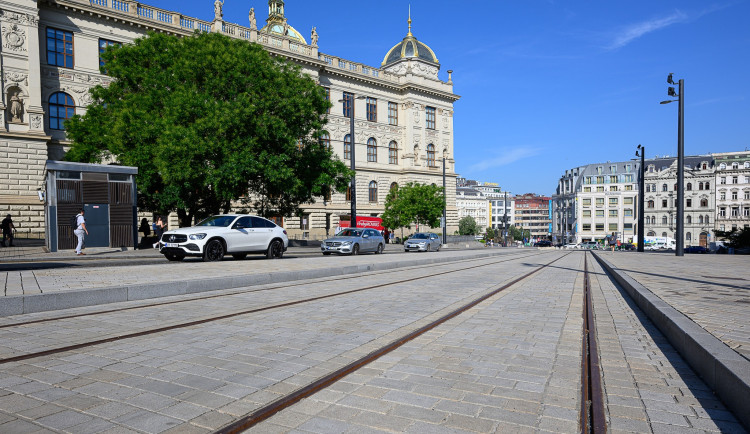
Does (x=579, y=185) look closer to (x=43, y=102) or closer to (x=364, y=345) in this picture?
(x=43, y=102)

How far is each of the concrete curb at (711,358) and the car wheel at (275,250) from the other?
42.6 ft

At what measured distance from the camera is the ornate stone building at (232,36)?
92.2 feet

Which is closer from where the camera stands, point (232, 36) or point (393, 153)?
point (232, 36)

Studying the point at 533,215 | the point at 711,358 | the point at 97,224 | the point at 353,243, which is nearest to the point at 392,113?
the point at 353,243

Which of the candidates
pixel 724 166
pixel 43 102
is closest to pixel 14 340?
pixel 43 102

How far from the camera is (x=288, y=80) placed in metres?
25.0

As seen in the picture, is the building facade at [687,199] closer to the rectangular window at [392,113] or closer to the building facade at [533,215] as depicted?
the rectangular window at [392,113]

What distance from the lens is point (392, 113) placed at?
52.2 meters

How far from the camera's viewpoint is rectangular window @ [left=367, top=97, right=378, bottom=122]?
49.9 m

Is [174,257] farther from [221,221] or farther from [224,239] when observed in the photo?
[221,221]

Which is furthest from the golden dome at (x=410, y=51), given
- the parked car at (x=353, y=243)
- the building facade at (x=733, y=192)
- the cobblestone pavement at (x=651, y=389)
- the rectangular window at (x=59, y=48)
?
the building facade at (x=733, y=192)

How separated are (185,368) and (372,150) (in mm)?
46984

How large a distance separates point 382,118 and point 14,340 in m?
47.9

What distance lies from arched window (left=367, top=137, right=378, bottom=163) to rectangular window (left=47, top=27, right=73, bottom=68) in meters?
27.5
